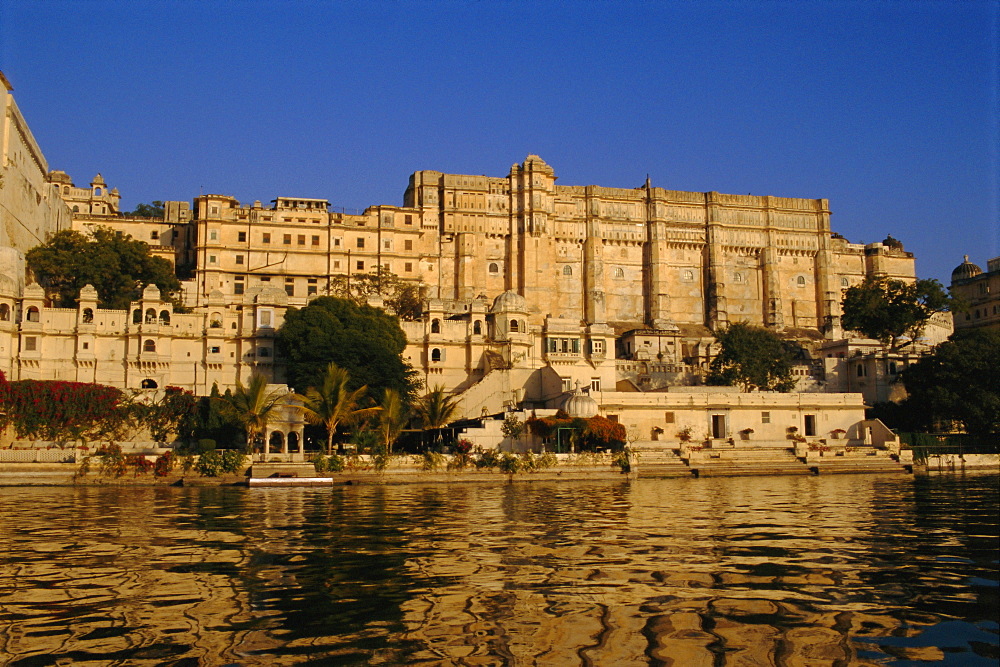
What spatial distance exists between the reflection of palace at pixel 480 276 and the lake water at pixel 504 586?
26355mm

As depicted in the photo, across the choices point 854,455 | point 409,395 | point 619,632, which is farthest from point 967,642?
point 409,395

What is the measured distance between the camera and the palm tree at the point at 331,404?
38.6 meters

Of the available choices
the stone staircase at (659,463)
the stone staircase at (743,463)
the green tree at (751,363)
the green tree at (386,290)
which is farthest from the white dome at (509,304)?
the stone staircase at (743,463)

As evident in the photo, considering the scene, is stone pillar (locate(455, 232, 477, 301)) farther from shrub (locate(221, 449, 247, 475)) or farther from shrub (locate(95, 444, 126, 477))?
shrub (locate(95, 444, 126, 477))

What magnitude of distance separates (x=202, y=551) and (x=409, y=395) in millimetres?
31167

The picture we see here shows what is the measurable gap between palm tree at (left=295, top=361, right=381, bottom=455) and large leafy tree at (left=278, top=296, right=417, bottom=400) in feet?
9.55

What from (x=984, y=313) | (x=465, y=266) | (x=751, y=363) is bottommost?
(x=751, y=363)

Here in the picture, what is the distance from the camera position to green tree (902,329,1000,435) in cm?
4412

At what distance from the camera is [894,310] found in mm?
58562

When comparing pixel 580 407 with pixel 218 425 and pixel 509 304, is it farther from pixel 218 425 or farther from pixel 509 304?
pixel 218 425

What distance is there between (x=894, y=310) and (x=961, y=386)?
1350 cm

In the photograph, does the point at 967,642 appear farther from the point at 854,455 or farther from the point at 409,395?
the point at 409,395

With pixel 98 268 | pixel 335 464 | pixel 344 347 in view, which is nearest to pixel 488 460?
pixel 335 464

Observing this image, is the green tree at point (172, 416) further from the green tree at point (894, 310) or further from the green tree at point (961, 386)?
the green tree at point (894, 310)
